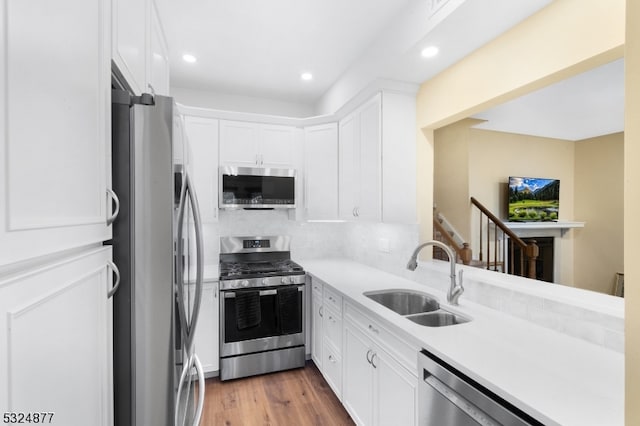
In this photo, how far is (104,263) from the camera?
0.80 metres

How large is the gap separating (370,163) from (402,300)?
1.13 meters

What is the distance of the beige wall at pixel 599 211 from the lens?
15.1 feet

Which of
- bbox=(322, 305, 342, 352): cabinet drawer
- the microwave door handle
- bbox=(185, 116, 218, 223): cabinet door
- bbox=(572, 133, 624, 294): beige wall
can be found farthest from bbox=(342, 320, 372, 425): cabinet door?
bbox=(572, 133, 624, 294): beige wall

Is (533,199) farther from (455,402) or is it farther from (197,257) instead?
(197,257)

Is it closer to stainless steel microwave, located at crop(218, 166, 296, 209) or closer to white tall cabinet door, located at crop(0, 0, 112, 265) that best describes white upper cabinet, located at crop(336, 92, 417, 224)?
stainless steel microwave, located at crop(218, 166, 296, 209)

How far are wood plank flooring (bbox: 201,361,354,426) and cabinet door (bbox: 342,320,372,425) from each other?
24cm

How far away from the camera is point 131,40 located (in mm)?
1113

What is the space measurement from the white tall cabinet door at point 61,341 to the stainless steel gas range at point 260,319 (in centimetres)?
180

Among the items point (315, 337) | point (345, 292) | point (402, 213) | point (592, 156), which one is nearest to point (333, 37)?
point (402, 213)

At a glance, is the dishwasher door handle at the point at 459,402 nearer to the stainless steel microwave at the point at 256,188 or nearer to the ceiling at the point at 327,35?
the ceiling at the point at 327,35

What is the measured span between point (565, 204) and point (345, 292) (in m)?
5.13

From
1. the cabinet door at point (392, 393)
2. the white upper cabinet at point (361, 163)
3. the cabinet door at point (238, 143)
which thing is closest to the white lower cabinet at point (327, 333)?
the cabinet door at point (392, 393)

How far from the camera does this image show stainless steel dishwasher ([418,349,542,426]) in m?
0.99

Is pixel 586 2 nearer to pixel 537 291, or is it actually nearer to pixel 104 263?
pixel 537 291
